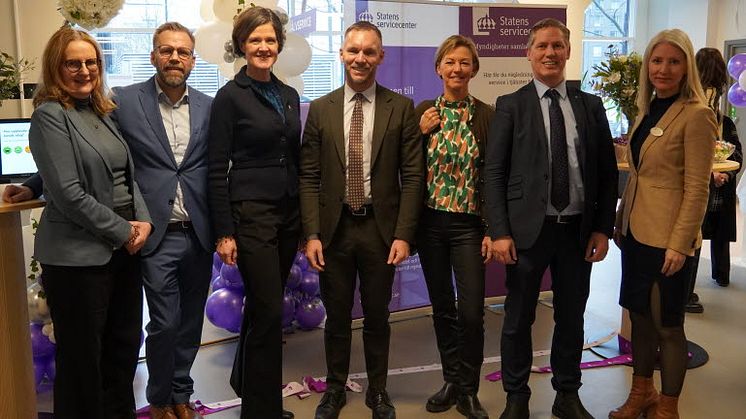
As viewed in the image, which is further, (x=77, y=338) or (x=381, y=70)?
(x=381, y=70)

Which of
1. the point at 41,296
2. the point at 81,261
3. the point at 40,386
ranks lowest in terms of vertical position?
the point at 40,386

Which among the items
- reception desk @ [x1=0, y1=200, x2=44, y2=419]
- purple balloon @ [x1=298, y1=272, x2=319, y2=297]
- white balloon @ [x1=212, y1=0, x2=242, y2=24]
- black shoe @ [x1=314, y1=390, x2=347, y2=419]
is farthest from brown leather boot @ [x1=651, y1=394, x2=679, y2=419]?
white balloon @ [x1=212, y1=0, x2=242, y2=24]

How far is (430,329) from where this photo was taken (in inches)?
172

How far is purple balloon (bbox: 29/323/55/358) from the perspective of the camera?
134 inches

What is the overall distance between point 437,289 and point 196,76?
6030 mm

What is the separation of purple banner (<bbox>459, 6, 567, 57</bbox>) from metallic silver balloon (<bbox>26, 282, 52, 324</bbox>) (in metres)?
2.82

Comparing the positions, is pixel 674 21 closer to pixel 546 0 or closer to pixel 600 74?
pixel 546 0

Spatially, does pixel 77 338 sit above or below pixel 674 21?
below

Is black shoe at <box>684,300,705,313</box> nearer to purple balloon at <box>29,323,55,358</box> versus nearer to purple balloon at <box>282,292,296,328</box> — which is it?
purple balloon at <box>282,292,296,328</box>

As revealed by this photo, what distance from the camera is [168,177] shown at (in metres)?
2.70

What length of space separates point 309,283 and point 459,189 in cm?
165

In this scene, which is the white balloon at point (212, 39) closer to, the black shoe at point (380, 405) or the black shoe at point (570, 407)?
the black shoe at point (380, 405)

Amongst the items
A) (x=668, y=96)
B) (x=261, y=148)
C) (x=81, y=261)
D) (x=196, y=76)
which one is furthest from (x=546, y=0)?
(x=81, y=261)

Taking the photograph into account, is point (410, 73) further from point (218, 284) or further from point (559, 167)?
point (218, 284)
